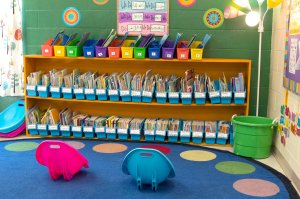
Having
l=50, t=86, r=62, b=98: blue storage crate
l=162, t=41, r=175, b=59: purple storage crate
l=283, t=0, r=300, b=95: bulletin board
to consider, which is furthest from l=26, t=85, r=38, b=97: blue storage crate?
l=283, t=0, r=300, b=95: bulletin board

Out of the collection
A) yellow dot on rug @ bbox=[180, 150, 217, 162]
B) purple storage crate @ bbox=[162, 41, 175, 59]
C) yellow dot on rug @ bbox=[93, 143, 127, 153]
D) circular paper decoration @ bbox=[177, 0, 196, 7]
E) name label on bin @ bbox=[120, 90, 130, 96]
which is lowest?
yellow dot on rug @ bbox=[180, 150, 217, 162]

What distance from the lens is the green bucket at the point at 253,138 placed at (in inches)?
147

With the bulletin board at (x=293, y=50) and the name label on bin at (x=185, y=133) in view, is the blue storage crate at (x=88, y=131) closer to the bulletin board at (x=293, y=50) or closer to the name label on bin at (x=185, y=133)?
the name label on bin at (x=185, y=133)

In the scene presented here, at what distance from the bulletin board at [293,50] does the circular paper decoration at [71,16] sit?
2508mm

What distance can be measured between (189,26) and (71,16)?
1483 mm

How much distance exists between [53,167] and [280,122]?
2298 mm

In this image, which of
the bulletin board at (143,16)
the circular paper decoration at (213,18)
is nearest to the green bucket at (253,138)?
the circular paper decoration at (213,18)

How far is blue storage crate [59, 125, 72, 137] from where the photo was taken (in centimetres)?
441

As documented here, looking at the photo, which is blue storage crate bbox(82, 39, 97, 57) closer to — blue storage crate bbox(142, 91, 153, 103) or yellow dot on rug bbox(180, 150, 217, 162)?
blue storage crate bbox(142, 91, 153, 103)

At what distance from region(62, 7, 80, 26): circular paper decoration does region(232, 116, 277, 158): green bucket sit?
7.55ft

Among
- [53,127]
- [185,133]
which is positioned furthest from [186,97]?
[53,127]

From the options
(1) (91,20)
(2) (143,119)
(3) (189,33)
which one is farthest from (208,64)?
(1) (91,20)

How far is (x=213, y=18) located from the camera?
4312mm

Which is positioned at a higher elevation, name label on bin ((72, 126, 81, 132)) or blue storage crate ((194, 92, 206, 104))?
blue storage crate ((194, 92, 206, 104))
